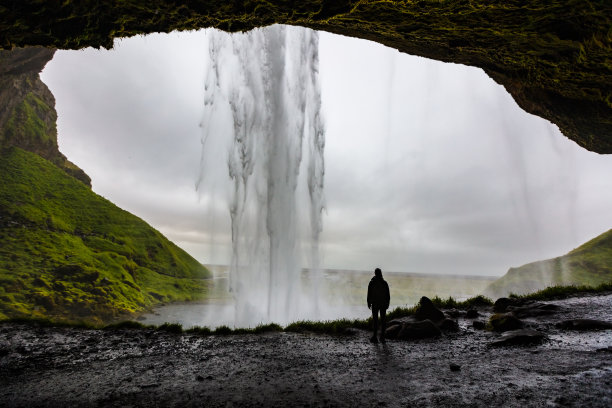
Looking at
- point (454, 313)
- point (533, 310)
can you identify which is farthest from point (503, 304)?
Answer: point (454, 313)

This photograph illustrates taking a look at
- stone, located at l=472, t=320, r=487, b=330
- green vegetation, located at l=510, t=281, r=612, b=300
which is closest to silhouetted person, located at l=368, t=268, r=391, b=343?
stone, located at l=472, t=320, r=487, b=330

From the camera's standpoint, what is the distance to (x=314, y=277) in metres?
31.5

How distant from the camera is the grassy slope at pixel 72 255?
126 ft

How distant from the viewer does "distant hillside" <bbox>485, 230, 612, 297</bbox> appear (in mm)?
58312

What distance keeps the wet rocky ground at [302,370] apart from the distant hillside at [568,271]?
6202 centimetres

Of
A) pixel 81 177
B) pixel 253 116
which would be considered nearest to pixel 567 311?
pixel 253 116

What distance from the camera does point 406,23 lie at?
1075 centimetres

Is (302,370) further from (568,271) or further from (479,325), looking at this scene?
(568,271)

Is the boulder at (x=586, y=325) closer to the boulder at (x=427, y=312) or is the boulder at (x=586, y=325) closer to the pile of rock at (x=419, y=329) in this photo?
the pile of rock at (x=419, y=329)

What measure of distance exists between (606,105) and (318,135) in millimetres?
22597

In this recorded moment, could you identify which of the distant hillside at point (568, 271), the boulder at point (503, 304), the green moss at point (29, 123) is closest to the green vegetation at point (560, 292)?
the boulder at point (503, 304)

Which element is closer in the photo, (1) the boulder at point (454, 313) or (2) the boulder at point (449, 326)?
(2) the boulder at point (449, 326)

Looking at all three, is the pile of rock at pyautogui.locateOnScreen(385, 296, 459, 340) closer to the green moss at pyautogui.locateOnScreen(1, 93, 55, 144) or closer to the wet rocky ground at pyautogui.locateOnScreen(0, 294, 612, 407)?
the wet rocky ground at pyautogui.locateOnScreen(0, 294, 612, 407)

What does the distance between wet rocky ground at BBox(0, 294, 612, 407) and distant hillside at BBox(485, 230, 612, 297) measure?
6202cm
